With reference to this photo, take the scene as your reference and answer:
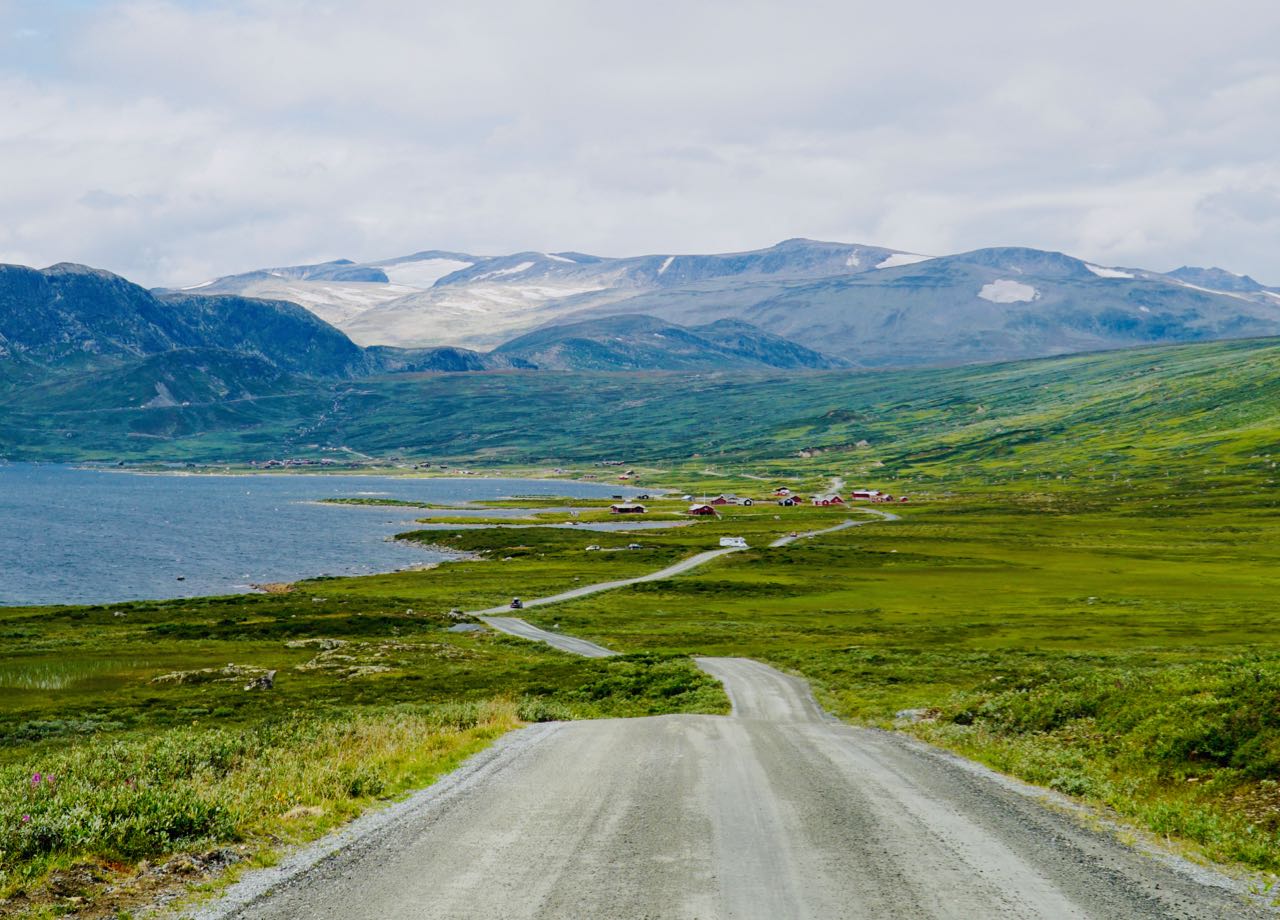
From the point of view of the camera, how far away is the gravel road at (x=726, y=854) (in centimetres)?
1499

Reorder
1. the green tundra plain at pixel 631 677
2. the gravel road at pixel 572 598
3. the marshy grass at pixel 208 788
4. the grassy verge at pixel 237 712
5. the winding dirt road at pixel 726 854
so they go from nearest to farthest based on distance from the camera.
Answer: the winding dirt road at pixel 726 854 → the marshy grass at pixel 208 788 → the grassy verge at pixel 237 712 → the green tundra plain at pixel 631 677 → the gravel road at pixel 572 598

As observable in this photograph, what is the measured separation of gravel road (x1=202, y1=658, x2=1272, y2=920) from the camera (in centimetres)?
1499

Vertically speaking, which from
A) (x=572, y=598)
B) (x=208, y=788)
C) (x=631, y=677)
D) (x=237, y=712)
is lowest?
(x=572, y=598)

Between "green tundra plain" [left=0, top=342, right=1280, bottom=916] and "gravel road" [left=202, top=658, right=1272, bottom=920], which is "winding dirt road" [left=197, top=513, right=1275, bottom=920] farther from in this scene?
"green tundra plain" [left=0, top=342, right=1280, bottom=916]

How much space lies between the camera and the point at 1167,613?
85.6 metres

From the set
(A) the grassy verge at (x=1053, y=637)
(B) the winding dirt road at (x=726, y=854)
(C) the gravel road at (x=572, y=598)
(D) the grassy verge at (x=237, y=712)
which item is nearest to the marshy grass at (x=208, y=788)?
(D) the grassy verge at (x=237, y=712)

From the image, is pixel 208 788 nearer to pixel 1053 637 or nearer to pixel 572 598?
pixel 1053 637

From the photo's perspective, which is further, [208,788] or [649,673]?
[649,673]

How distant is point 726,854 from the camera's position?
688 inches

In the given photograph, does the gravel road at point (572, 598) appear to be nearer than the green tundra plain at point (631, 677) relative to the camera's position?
No

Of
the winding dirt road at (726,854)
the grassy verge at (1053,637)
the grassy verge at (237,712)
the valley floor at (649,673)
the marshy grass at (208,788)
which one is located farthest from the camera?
the grassy verge at (1053,637)

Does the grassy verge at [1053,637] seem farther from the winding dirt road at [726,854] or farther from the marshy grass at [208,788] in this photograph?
the marshy grass at [208,788]

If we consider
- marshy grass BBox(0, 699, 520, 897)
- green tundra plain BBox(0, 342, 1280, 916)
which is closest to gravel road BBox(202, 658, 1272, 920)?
marshy grass BBox(0, 699, 520, 897)

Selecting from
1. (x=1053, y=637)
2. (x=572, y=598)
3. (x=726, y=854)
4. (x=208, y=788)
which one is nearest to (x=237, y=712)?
(x=208, y=788)
